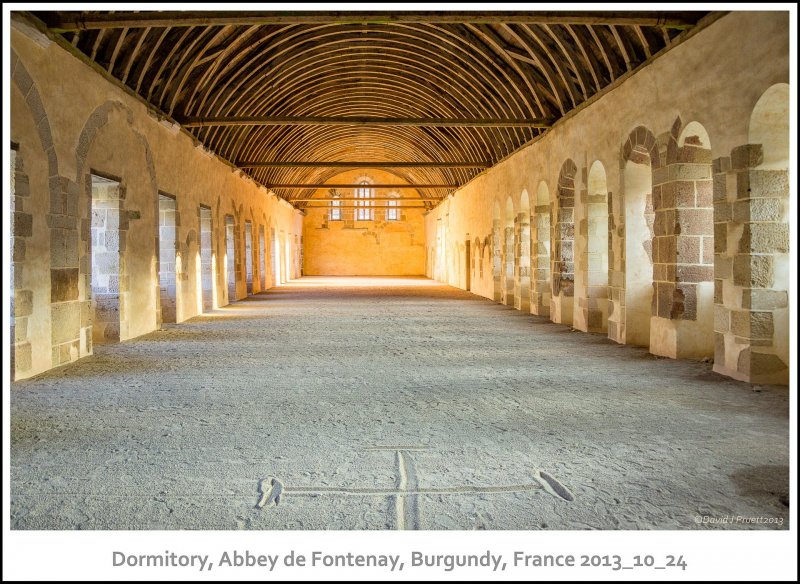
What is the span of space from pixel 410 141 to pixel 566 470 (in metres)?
19.8

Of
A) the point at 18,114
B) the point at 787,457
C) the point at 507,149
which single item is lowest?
the point at 787,457

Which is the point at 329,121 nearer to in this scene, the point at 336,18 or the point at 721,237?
the point at 336,18

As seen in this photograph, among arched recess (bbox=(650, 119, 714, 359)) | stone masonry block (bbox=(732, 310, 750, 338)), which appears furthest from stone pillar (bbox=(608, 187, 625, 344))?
stone masonry block (bbox=(732, 310, 750, 338))

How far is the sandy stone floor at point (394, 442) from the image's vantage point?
278 centimetres

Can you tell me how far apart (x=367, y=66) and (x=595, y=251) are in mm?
7539

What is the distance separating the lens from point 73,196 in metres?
7.06

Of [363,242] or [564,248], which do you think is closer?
[564,248]

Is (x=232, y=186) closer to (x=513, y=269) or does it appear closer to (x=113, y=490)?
(x=513, y=269)

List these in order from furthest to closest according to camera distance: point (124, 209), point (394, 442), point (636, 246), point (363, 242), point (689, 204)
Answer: point (363, 242), point (124, 209), point (636, 246), point (689, 204), point (394, 442)

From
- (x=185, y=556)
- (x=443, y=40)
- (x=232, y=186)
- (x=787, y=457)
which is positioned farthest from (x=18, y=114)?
(x=232, y=186)

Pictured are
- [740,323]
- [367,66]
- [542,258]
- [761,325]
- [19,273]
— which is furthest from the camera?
[367,66]

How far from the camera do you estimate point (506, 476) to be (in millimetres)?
3227

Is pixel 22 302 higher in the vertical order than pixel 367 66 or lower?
lower

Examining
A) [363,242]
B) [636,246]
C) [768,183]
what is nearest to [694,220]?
[636,246]
